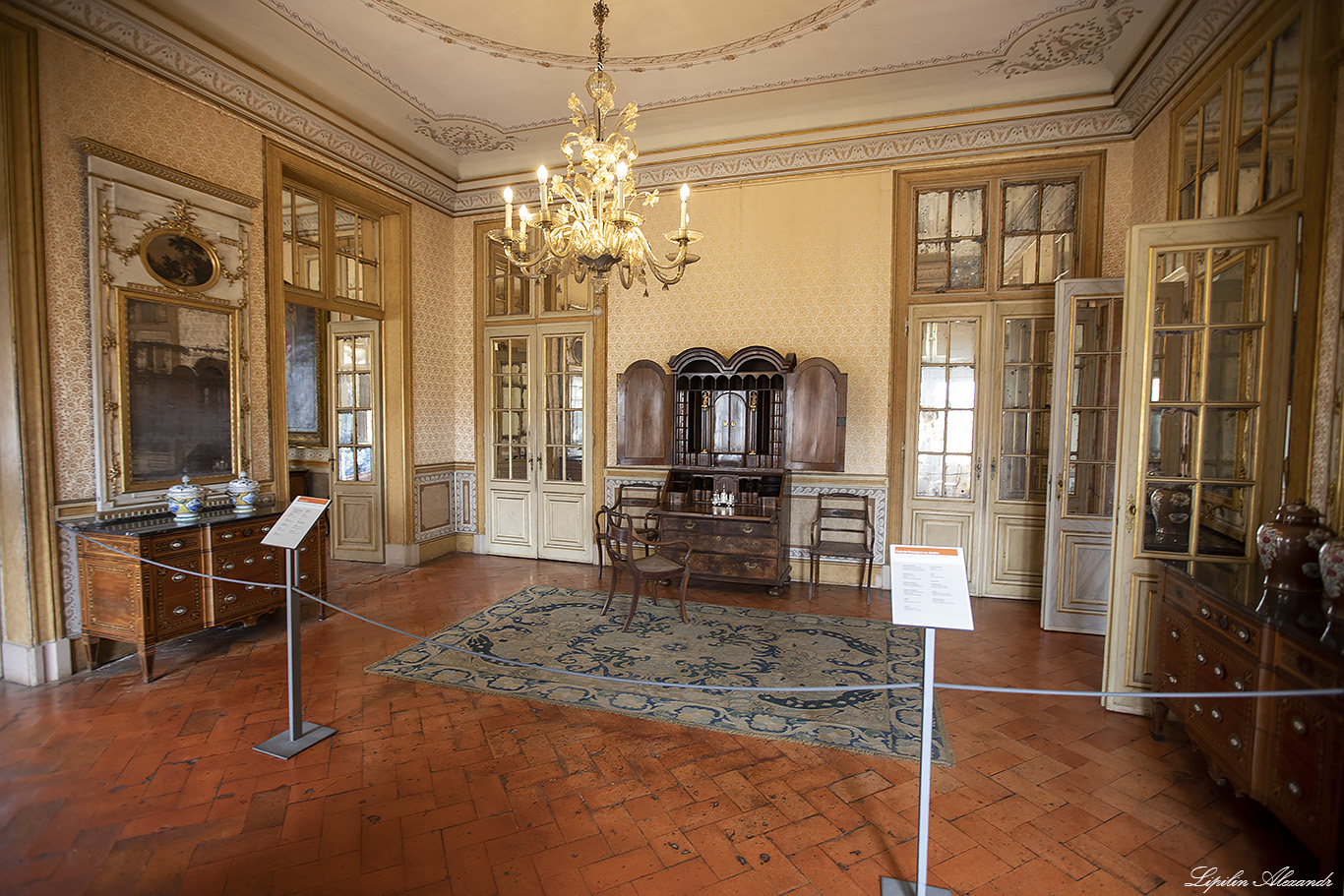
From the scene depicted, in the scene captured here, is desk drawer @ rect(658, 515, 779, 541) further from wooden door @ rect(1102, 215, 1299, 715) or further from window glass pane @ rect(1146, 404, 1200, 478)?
window glass pane @ rect(1146, 404, 1200, 478)

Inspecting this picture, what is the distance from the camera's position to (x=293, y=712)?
10.1 feet

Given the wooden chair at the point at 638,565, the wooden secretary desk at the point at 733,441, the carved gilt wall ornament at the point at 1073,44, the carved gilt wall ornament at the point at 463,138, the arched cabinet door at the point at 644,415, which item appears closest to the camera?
the carved gilt wall ornament at the point at 1073,44

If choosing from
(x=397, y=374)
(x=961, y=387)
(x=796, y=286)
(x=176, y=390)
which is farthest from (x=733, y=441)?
(x=176, y=390)

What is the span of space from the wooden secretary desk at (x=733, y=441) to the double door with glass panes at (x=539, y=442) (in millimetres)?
859

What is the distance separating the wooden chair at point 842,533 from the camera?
19.1ft

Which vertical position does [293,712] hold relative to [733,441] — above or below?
below

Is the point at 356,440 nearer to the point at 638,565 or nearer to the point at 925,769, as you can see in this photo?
the point at 638,565

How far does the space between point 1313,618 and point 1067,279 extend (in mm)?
3231

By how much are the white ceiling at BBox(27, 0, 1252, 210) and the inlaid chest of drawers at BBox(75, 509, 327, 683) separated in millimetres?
3145

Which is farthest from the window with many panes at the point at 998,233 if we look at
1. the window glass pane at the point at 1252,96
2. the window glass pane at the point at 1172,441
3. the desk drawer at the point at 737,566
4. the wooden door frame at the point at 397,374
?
the wooden door frame at the point at 397,374

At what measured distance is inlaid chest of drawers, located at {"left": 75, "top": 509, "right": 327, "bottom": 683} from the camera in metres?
3.76

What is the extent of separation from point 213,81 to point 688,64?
12.0ft

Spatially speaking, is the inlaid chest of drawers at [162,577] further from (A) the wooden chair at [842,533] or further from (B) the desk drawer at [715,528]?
(A) the wooden chair at [842,533]

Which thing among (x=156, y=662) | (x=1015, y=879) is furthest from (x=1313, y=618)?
(x=156, y=662)
